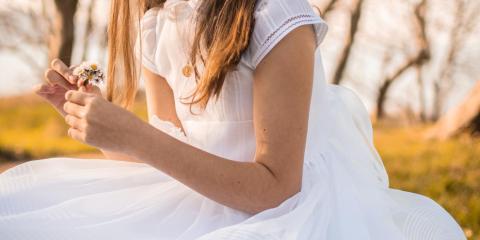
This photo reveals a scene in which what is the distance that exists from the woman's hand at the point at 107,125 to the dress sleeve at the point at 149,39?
436mm

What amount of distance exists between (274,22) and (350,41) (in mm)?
5387

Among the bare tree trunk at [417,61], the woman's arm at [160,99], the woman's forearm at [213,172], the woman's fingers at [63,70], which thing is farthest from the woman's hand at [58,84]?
the bare tree trunk at [417,61]

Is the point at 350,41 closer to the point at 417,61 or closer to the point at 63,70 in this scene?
the point at 417,61

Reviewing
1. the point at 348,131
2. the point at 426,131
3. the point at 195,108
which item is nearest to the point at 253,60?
the point at 195,108

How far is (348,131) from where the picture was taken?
1643 millimetres

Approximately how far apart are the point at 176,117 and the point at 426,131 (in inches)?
188

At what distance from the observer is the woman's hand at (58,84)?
164cm

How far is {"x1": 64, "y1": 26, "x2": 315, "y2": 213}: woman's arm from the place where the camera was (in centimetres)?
127

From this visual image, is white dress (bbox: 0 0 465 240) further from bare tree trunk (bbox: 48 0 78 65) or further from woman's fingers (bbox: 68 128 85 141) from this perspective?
bare tree trunk (bbox: 48 0 78 65)

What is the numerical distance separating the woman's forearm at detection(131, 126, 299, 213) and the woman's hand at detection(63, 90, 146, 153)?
0.02 meters

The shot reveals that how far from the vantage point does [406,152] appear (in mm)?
5469

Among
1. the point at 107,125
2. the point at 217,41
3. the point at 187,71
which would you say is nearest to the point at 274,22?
the point at 217,41

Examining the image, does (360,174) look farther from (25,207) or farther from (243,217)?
(25,207)

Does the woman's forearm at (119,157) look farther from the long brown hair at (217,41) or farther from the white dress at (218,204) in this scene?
the long brown hair at (217,41)
